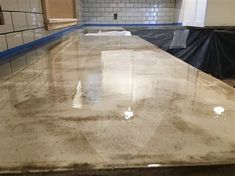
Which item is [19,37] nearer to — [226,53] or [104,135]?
[104,135]

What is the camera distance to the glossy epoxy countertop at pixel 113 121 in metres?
0.27

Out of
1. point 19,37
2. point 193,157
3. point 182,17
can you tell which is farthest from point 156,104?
point 182,17

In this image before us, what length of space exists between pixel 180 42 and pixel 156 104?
2.69m

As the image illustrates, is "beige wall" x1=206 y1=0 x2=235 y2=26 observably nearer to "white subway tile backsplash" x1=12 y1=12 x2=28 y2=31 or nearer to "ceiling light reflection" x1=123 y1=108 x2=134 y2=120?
"white subway tile backsplash" x1=12 y1=12 x2=28 y2=31

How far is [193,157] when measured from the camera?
269 mm

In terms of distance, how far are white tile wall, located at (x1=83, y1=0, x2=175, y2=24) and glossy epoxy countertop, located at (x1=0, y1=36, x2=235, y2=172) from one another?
10.5ft

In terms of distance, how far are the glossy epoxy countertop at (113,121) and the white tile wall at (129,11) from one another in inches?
126

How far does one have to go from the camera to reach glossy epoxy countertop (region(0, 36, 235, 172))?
0.88 ft

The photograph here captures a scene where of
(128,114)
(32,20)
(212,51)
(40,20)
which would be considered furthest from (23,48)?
(212,51)

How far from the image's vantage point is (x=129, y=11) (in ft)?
11.9

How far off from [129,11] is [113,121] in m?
3.52

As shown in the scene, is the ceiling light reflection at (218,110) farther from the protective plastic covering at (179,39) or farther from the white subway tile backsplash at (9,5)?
the protective plastic covering at (179,39)

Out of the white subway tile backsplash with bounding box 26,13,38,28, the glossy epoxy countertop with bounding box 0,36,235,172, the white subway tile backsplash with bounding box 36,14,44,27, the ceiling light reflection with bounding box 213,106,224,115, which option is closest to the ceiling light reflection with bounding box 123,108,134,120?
the glossy epoxy countertop with bounding box 0,36,235,172

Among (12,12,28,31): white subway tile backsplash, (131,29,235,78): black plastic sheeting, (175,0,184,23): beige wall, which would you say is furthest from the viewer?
(175,0,184,23): beige wall
